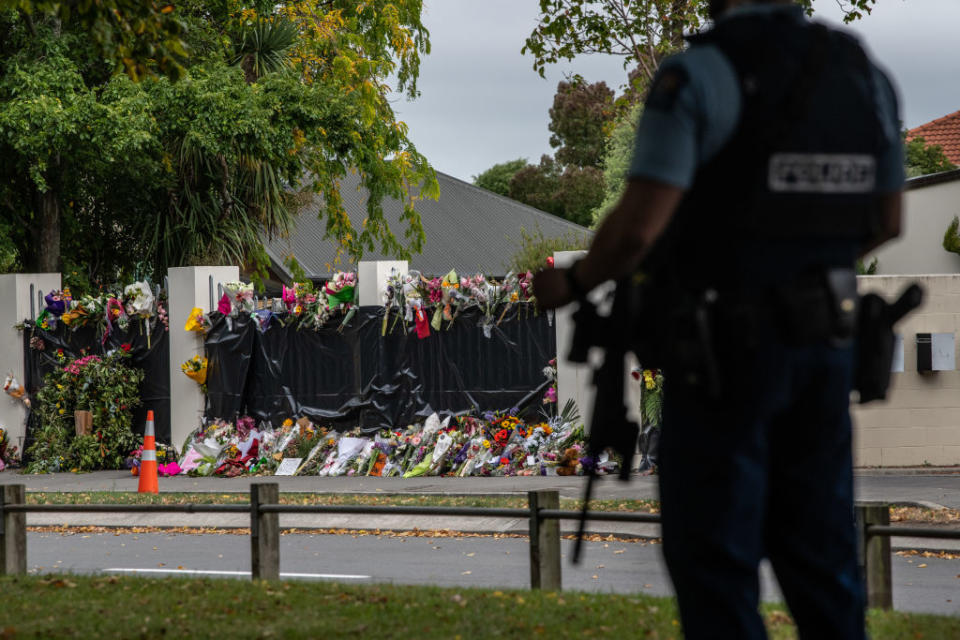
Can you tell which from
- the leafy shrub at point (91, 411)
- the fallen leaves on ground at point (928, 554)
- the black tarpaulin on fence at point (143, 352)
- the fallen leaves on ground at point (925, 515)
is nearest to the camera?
the fallen leaves on ground at point (928, 554)

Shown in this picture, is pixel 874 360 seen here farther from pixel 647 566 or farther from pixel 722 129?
pixel 647 566

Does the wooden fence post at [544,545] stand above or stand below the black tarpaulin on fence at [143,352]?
below

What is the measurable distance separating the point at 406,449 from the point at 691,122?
45.3 ft

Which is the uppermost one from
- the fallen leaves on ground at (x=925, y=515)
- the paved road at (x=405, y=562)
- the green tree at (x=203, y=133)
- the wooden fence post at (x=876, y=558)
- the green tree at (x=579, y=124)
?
the green tree at (x=579, y=124)

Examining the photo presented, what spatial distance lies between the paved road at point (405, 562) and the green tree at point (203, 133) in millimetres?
8806

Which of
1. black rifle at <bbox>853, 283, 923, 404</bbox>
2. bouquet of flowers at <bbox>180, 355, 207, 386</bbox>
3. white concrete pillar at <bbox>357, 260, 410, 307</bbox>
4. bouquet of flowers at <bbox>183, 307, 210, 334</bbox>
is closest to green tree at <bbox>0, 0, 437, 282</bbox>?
bouquet of flowers at <bbox>183, 307, 210, 334</bbox>

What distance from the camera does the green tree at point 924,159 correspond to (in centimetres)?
3494

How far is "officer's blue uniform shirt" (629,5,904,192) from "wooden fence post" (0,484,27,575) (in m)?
6.42

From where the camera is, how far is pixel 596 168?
64.9 m

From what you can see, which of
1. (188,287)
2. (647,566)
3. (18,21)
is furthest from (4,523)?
(18,21)

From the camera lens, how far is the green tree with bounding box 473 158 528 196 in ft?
236

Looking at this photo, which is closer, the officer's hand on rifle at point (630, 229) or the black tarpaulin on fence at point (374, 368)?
the officer's hand on rifle at point (630, 229)

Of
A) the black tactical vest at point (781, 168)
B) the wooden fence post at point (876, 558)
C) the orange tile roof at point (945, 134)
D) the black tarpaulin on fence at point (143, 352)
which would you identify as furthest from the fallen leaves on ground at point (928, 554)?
the orange tile roof at point (945, 134)

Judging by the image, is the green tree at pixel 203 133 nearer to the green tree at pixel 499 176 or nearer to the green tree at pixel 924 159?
the green tree at pixel 924 159
